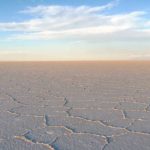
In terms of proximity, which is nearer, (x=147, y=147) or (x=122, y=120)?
(x=147, y=147)

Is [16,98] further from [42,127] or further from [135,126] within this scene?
[135,126]

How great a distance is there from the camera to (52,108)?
4246 millimetres

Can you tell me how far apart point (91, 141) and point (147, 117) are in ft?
3.73

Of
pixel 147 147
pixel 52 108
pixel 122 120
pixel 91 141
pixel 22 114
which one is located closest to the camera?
pixel 147 147

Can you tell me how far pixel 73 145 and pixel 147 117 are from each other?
4.32 feet

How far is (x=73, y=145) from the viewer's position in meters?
2.70

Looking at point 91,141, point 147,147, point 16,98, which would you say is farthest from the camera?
point 16,98

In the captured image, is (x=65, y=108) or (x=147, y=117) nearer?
(x=147, y=117)

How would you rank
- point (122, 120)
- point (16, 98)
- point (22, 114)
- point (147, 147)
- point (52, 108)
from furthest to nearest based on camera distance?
point (16, 98) → point (52, 108) → point (22, 114) → point (122, 120) → point (147, 147)

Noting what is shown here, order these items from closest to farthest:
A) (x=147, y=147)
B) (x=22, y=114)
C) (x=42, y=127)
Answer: (x=147, y=147) → (x=42, y=127) → (x=22, y=114)

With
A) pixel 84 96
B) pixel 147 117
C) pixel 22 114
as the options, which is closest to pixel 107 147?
pixel 147 117

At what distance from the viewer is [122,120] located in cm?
355

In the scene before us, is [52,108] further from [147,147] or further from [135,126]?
[147,147]

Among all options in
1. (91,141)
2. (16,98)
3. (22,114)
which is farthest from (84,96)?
(91,141)
